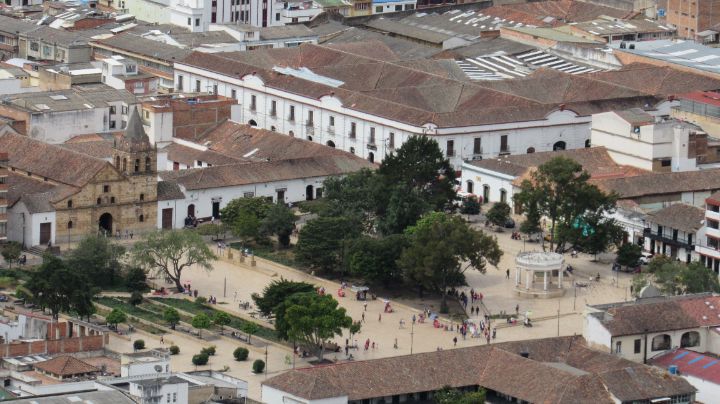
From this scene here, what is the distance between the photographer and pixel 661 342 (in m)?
124

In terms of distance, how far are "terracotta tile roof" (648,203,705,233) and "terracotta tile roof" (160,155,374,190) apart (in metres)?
19.3

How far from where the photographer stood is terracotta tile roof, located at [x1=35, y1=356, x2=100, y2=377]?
11544cm

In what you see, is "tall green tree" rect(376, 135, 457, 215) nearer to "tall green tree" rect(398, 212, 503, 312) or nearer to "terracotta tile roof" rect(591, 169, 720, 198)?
"terracotta tile roof" rect(591, 169, 720, 198)

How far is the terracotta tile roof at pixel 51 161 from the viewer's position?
487ft

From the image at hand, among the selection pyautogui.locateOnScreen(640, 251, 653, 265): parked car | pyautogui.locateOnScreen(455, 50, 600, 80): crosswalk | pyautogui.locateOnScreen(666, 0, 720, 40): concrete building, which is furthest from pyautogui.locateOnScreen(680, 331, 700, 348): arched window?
pyautogui.locateOnScreen(666, 0, 720, 40): concrete building

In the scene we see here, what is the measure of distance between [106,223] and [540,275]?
23977 mm

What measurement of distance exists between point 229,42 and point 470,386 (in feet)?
240

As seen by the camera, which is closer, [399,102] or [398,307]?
[398,307]

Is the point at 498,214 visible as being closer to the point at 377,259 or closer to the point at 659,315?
the point at 377,259

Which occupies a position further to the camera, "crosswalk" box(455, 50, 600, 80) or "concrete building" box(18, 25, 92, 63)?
"concrete building" box(18, 25, 92, 63)

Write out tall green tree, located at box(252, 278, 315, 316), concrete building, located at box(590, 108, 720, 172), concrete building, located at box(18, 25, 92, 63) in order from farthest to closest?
concrete building, located at box(18, 25, 92, 63), concrete building, located at box(590, 108, 720, 172), tall green tree, located at box(252, 278, 315, 316)

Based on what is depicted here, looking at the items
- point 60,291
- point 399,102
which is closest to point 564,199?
point 399,102

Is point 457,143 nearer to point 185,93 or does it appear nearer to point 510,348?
point 185,93

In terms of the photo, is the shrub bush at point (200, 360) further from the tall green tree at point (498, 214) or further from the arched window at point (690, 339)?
the tall green tree at point (498, 214)
